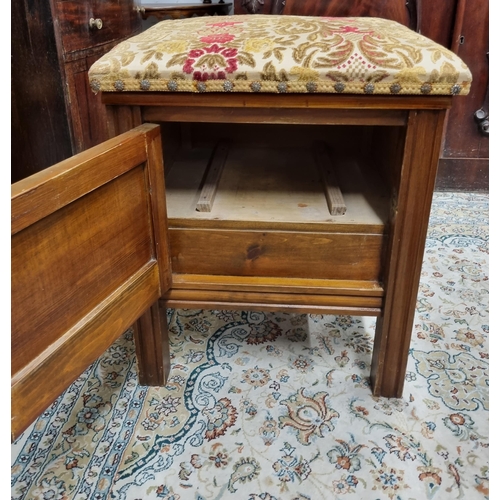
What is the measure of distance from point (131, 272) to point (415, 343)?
1.93 feet

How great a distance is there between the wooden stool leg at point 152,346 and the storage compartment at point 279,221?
9 cm

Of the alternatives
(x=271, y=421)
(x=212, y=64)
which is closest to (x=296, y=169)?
(x=212, y=64)

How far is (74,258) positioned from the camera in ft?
1.84

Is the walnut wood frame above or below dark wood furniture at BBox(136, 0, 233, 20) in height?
below

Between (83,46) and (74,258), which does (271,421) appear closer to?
(74,258)

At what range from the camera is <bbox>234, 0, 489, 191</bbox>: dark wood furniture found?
50.8 inches

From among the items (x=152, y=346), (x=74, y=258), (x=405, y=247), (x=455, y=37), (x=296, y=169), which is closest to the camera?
(x=74, y=258)

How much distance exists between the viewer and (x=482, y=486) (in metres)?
0.69

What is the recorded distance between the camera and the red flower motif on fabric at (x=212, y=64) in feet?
2.14

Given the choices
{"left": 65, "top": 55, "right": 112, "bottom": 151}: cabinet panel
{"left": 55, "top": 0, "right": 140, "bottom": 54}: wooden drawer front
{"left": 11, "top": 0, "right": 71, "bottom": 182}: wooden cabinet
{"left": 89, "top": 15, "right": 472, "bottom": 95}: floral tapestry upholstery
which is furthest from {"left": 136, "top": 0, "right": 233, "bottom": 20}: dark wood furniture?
{"left": 89, "top": 15, "right": 472, "bottom": 95}: floral tapestry upholstery

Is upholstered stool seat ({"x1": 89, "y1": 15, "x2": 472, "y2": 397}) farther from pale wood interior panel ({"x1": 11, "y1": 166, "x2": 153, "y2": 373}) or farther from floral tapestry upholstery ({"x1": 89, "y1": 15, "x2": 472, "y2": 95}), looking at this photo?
pale wood interior panel ({"x1": 11, "y1": 166, "x2": 153, "y2": 373})

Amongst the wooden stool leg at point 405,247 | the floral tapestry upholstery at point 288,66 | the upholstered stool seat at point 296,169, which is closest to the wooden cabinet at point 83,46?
the upholstered stool seat at point 296,169

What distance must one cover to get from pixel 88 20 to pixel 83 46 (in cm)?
6

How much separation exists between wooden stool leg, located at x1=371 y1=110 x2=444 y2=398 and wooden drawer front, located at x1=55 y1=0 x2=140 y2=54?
2.44 feet
